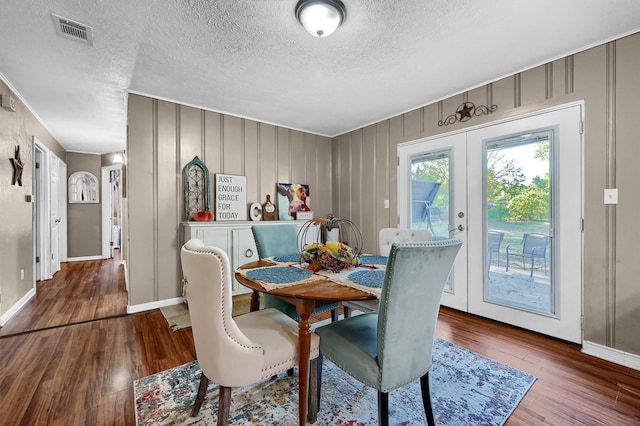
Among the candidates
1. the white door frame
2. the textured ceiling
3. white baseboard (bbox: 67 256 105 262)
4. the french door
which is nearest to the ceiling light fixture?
the textured ceiling

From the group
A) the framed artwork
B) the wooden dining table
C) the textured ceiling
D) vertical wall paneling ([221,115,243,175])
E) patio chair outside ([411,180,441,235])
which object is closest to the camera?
the wooden dining table

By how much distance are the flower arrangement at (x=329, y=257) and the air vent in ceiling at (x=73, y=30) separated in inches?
88.3

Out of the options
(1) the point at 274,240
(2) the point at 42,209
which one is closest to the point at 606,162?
(1) the point at 274,240

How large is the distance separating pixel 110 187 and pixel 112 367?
576 centimetres

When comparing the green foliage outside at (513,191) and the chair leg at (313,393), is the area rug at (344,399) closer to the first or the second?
the chair leg at (313,393)

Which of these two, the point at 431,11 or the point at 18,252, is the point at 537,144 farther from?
the point at 18,252

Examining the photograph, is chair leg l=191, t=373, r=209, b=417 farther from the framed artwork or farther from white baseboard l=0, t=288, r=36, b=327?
the framed artwork

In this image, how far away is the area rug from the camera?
1519 millimetres

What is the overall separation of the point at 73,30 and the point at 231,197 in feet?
7.06

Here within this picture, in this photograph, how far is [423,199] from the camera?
11.4 feet

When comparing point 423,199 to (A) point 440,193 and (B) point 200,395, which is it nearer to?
(A) point 440,193

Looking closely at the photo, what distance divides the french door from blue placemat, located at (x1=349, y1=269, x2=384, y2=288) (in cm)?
175

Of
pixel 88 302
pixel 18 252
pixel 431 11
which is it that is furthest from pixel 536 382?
pixel 18 252

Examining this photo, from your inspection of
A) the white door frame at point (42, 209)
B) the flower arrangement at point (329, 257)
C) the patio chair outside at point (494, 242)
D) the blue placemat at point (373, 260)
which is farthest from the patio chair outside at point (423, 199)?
the white door frame at point (42, 209)
